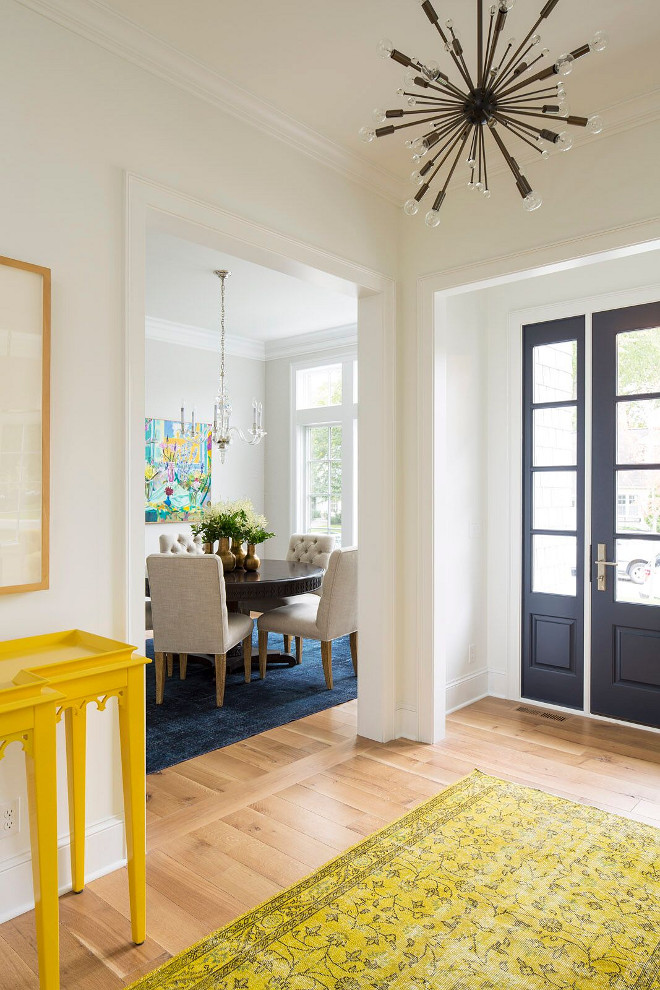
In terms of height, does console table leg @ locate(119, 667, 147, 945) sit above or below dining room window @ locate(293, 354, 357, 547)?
below

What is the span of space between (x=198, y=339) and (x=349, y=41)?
4794mm

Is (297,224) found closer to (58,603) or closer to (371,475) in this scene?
(371,475)

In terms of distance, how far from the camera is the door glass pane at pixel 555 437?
4.01 metres

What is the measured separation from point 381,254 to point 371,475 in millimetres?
1153

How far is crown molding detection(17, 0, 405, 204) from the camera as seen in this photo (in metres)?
2.22

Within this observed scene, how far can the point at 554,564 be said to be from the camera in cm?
409

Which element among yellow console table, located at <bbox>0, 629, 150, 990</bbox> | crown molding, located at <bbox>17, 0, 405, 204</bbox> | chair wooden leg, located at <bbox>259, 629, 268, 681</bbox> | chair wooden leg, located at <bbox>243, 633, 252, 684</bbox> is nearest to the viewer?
yellow console table, located at <bbox>0, 629, 150, 990</bbox>

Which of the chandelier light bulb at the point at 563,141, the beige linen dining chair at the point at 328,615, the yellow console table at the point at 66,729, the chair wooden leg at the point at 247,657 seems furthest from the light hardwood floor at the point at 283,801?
the chandelier light bulb at the point at 563,141

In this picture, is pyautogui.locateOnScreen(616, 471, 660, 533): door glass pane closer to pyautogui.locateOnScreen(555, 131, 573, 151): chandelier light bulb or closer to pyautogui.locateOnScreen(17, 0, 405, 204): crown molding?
pyautogui.locateOnScreen(17, 0, 405, 204): crown molding

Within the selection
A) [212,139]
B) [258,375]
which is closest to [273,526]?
[258,375]

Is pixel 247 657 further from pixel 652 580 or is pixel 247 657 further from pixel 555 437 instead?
pixel 652 580

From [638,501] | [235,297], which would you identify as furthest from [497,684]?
[235,297]

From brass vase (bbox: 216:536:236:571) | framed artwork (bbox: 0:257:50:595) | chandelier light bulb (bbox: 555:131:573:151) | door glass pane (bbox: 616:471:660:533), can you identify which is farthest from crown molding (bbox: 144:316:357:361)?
chandelier light bulb (bbox: 555:131:573:151)

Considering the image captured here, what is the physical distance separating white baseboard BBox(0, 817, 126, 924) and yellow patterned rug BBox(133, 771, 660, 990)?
53cm
